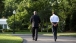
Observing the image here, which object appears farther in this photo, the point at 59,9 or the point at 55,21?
the point at 59,9

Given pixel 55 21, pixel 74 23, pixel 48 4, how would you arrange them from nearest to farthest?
pixel 55 21, pixel 48 4, pixel 74 23

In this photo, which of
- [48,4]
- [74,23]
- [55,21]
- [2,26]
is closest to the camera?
[55,21]

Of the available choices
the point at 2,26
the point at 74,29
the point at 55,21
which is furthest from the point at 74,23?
the point at 55,21

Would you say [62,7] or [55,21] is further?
[62,7]

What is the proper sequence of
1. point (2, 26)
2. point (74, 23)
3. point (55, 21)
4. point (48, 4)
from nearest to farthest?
1. point (55, 21)
2. point (48, 4)
3. point (74, 23)
4. point (2, 26)

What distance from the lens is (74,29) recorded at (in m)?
51.3

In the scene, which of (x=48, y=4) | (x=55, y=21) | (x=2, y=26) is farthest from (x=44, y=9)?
(x=55, y=21)

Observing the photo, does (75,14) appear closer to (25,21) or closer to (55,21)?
(25,21)

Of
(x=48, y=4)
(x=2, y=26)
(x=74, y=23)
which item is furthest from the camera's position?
(x=2, y=26)

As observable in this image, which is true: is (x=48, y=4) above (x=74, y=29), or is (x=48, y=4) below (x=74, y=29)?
above

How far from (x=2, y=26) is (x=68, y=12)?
23197mm

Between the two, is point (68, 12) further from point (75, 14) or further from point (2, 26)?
point (2, 26)

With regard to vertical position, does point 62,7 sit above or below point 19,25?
above

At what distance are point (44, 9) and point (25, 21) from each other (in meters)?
6.35
